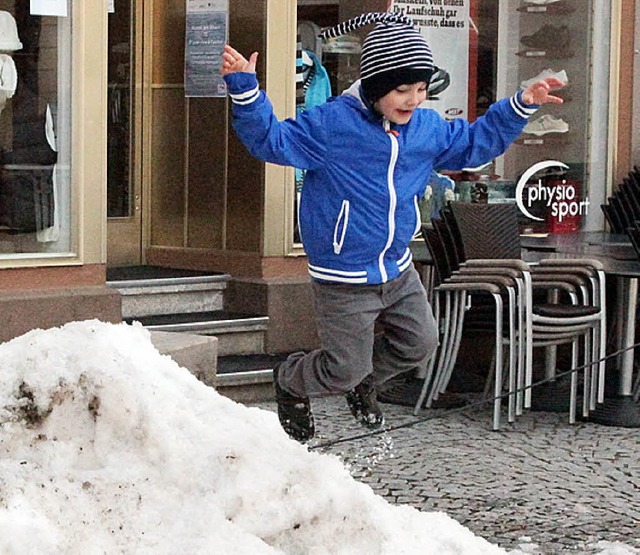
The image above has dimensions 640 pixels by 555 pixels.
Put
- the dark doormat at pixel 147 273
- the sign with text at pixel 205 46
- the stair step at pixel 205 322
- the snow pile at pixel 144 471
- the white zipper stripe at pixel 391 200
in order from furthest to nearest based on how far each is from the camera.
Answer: the sign with text at pixel 205 46 → the dark doormat at pixel 147 273 → the stair step at pixel 205 322 → the white zipper stripe at pixel 391 200 → the snow pile at pixel 144 471

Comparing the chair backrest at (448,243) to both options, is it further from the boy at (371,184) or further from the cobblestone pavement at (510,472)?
the boy at (371,184)

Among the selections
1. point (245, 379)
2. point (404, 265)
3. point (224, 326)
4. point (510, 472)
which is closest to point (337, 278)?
point (404, 265)

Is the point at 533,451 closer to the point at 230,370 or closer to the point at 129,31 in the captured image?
the point at 230,370

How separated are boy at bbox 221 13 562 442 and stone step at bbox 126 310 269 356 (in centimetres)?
205

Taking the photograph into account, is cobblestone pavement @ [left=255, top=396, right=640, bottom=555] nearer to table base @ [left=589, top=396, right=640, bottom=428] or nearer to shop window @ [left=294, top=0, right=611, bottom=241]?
table base @ [left=589, top=396, right=640, bottom=428]

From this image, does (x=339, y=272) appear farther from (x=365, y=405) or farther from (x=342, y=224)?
(x=365, y=405)

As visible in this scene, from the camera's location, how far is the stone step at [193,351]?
6.77 meters

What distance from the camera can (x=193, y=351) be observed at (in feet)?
22.8

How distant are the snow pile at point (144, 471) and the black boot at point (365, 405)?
9.37 feet

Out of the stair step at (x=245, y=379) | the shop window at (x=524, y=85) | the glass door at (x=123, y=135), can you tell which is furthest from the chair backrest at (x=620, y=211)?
the glass door at (x=123, y=135)

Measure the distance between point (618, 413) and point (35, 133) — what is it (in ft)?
11.7

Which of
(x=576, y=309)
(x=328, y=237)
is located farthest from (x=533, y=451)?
(x=328, y=237)

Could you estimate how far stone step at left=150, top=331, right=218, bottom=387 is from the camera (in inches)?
267

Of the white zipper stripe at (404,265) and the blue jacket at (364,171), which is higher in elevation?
the blue jacket at (364,171)
